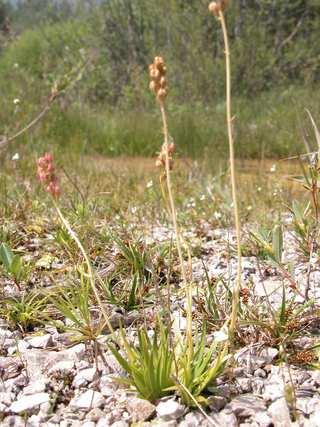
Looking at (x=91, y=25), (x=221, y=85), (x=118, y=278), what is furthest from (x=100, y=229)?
(x=91, y=25)

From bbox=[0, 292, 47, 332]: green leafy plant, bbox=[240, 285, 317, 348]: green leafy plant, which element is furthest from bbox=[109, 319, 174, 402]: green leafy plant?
bbox=[0, 292, 47, 332]: green leafy plant

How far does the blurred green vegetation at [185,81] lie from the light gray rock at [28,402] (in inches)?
187

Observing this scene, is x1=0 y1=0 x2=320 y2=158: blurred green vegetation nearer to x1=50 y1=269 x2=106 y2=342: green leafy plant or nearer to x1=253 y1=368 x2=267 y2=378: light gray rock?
x1=50 y1=269 x2=106 y2=342: green leafy plant

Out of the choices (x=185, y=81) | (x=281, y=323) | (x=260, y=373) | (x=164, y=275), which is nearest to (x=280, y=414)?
(x=260, y=373)

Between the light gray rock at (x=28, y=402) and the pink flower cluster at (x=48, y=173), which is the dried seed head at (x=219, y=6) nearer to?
the pink flower cluster at (x=48, y=173)

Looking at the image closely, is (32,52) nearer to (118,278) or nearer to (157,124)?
(157,124)

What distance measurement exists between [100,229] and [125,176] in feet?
6.74

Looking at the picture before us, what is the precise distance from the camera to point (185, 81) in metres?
8.86

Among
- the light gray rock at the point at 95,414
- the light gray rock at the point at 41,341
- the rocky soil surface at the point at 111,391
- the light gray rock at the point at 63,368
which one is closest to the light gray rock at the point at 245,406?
the rocky soil surface at the point at 111,391

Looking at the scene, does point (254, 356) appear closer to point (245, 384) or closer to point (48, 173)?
point (245, 384)

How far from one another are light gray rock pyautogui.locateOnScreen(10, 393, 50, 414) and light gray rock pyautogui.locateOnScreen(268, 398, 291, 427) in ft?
1.31

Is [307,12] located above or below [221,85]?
above

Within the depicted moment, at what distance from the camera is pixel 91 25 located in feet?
35.2

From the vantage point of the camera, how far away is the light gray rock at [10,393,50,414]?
3.79 ft
